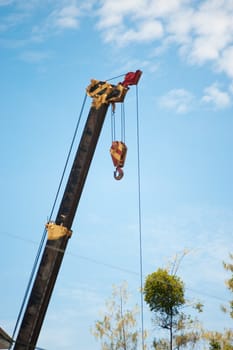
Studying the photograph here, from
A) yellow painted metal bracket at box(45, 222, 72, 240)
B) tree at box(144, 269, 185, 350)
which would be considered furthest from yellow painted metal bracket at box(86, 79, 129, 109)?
tree at box(144, 269, 185, 350)

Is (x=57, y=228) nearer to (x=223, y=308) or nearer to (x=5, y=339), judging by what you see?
(x=5, y=339)

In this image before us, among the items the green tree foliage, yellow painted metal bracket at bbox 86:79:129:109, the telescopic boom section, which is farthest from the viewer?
the green tree foliage

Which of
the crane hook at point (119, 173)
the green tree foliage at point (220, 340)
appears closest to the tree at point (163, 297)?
the green tree foliage at point (220, 340)

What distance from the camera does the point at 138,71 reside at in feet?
39.5

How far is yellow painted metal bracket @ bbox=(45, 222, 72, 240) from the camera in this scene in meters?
10.5

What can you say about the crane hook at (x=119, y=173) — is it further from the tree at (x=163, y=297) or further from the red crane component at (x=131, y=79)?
the tree at (x=163, y=297)

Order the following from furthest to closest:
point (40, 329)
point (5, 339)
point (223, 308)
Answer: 1. point (223, 308)
2. point (5, 339)
3. point (40, 329)

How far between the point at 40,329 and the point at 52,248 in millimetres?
1615

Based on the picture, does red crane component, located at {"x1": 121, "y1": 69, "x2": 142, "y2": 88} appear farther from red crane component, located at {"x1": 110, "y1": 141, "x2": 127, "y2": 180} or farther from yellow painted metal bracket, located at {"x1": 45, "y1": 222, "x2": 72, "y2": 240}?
yellow painted metal bracket, located at {"x1": 45, "y1": 222, "x2": 72, "y2": 240}

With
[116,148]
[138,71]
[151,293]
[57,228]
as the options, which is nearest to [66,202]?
[57,228]

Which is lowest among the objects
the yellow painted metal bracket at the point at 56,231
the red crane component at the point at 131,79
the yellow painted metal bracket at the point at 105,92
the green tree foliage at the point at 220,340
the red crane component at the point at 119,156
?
the yellow painted metal bracket at the point at 56,231

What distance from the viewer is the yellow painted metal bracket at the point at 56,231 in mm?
10484

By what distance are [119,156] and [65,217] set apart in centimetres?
204

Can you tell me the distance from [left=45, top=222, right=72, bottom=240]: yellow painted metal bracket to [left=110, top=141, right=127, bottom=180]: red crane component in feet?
6.22
